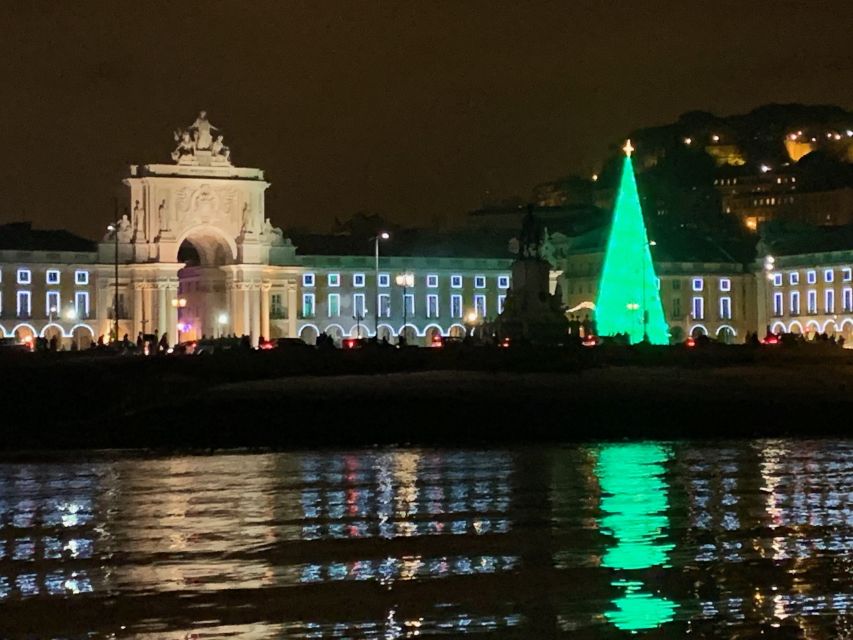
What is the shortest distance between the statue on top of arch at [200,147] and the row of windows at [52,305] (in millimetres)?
12694

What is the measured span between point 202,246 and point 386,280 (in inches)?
580

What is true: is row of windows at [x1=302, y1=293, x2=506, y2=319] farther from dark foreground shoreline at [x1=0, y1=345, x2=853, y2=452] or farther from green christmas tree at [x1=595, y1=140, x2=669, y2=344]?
→ dark foreground shoreline at [x1=0, y1=345, x2=853, y2=452]

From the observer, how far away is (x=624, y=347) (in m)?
68.2

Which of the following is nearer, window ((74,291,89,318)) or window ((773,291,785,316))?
window ((74,291,89,318))

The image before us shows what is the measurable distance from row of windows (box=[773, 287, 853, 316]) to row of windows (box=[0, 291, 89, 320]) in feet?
176

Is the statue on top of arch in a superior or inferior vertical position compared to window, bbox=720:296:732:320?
superior

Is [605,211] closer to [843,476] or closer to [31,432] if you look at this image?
[31,432]

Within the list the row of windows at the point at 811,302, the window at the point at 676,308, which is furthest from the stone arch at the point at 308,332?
the row of windows at the point at 811,302

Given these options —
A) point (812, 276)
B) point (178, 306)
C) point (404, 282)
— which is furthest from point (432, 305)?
point (812, 276)

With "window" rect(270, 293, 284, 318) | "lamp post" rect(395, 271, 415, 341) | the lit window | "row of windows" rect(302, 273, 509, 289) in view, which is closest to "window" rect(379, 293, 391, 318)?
"row of windows" rect(302, 273, 509, 289)

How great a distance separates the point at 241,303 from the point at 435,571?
11367 centimetres

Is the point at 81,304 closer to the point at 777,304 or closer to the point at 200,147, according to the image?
the point at 200,147

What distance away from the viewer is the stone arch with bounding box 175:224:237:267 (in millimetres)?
136625

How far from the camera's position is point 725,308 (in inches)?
5842
